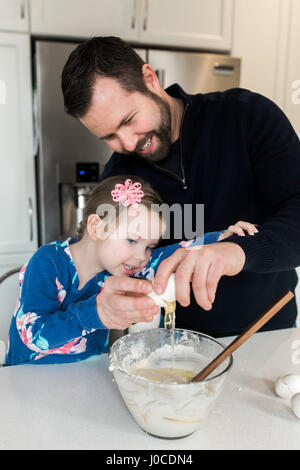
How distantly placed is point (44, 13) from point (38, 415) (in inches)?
80.2

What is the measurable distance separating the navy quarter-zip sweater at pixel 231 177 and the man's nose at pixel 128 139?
140 mm

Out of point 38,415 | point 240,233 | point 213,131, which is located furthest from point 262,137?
point 38,415

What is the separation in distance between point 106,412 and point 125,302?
20 centimetres

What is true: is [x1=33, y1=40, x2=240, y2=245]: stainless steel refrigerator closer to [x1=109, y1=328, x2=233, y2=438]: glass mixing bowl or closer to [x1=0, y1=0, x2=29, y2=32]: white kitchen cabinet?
[x1=0, y1=0, x2=29, y2=32]: white kitchen cabinet

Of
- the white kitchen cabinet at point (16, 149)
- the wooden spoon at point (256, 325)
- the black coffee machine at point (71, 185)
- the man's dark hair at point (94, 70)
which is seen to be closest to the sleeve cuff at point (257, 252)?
the wooden spoon at point (256, 325)

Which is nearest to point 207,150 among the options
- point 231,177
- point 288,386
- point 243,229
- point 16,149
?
point 231,177

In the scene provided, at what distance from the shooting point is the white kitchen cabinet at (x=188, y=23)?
92.9 inches

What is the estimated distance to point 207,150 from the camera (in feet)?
4.31

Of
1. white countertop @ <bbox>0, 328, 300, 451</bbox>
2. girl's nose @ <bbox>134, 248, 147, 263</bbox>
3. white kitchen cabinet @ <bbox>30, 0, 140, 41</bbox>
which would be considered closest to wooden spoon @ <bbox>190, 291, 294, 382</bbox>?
white countertop @ <bbox>0, 328, 300, 451</bbox>

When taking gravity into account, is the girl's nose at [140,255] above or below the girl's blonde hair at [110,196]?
below

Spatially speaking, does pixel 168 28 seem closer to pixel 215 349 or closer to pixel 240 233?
pixel 240 233

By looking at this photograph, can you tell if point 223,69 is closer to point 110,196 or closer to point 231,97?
point 231,97

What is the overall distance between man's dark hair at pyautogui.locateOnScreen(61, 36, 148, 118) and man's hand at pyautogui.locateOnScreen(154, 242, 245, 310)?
570mm

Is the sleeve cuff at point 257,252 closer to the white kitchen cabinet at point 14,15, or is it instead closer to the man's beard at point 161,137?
the man's beard at point 161,137
